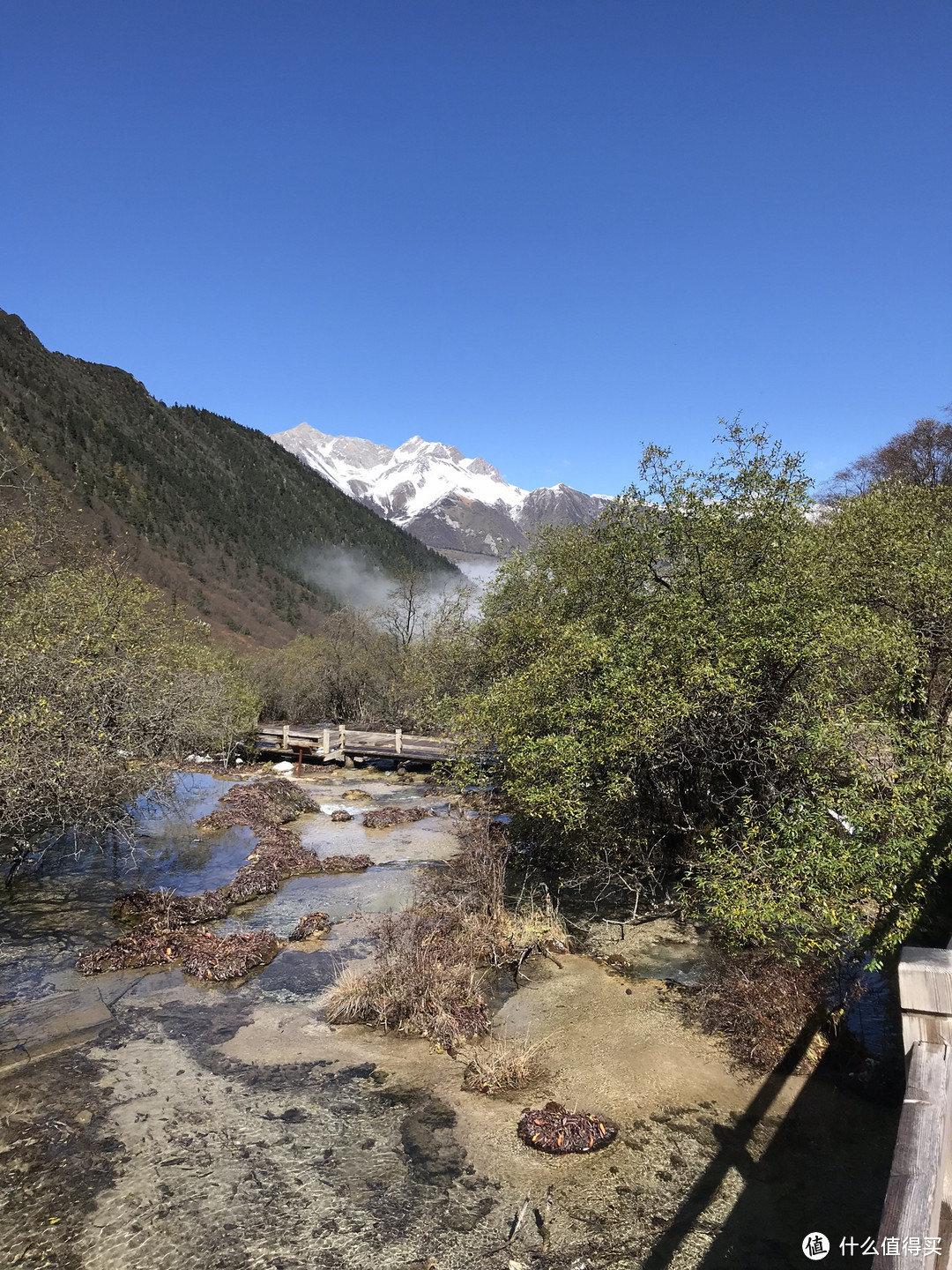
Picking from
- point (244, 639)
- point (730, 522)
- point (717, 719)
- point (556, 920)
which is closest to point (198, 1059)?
point (556, 920)

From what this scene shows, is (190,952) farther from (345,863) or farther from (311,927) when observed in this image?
(345,863)

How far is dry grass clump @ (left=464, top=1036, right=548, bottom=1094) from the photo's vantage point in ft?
27.0

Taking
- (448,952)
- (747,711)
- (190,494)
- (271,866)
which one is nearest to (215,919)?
(271,866)

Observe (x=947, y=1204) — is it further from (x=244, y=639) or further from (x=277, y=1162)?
(x=244, y=639)

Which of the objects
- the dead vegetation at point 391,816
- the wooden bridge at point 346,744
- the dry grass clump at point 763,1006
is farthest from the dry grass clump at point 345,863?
the wooden bridge at point 346,744

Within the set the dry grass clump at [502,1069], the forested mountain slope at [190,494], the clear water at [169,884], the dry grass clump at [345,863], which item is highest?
the forested mountain slope at [190,494]

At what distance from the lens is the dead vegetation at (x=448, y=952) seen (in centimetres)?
971

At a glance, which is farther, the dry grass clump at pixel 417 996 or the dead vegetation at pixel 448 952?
the dead vegetation at pixel 448 952

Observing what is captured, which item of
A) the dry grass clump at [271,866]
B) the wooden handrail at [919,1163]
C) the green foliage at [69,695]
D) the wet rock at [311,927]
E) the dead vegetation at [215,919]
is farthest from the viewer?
the dry grass clump at [271,866]

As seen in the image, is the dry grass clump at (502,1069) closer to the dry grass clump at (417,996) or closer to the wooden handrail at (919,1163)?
the dry grass clump at (417,996)

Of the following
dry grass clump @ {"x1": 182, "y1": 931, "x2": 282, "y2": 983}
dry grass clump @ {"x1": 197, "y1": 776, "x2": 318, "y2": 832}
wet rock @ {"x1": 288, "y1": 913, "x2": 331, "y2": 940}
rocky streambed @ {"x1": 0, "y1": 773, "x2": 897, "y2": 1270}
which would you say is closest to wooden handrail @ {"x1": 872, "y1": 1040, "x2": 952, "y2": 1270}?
rocky streambed @ {"x1": 0, "y1": 773, "x2": 897, "y2": 1270}

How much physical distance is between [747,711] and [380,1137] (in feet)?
22.6

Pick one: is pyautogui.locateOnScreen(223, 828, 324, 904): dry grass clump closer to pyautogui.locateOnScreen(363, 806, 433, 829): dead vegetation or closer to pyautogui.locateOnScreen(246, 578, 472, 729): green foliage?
pyautogui.locateOnScreen(363, 806, 433, 829): dead vegetation

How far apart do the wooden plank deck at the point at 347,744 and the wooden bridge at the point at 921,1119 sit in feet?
94.3
